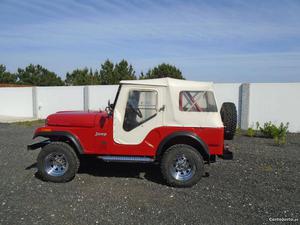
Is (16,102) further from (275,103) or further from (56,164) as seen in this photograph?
(56,164)

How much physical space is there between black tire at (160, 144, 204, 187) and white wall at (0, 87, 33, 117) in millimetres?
18237

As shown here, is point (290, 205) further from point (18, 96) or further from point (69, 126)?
point (18, 96)

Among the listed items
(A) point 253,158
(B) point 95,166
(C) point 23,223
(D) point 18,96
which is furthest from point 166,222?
(D) point 18,96

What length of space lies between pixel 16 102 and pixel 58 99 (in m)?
3.92

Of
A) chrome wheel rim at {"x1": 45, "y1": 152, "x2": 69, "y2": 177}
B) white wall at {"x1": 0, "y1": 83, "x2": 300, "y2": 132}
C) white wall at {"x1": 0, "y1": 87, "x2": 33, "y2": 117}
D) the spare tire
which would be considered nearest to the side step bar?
chrome wheel rim at {"x1": 45, "y1": 152, "x2": 69, "y2": 177}

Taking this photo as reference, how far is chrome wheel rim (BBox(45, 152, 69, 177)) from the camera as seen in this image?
680cm

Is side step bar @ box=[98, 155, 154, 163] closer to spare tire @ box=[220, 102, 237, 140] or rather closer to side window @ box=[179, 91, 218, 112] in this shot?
side window @ box=[179, 91, 218, 112]

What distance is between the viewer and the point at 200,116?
660 cm

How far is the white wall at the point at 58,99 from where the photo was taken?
20.8 m

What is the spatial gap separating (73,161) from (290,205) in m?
3.93

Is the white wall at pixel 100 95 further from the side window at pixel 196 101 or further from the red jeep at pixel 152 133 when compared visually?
the side window at pixel 196 101


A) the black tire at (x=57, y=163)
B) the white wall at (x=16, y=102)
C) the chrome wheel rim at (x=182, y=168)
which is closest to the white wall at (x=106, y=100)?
the white wall at (x=16, y=102)

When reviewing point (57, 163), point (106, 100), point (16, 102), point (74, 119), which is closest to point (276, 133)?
point (74, 119)

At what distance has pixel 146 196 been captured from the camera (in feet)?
19.6
